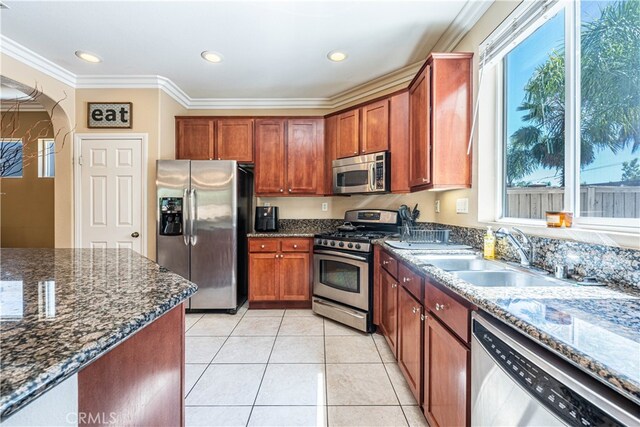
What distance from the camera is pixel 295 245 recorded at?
10.4ft

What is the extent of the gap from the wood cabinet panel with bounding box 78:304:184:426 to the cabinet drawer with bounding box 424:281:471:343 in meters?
1.06

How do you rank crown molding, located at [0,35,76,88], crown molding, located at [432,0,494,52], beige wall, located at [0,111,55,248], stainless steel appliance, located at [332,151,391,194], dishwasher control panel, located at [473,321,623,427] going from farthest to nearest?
1. beige wall, located at [0,111,55,248]
2. stainless steel appliance, located at [332,151,391,194]
3. crown molding, located at [0,35,76,88]
4. crown molding, located at [432,0,494,52]
5. dishwasher control panel, located at [473,321,623,427]

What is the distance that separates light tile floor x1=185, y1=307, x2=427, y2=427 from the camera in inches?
62.5

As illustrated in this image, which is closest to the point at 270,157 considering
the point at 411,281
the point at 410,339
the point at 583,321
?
the point at 411,281

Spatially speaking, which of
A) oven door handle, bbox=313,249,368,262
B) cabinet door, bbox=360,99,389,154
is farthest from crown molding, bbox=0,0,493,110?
oven door handle, bbox=313,249,368,262

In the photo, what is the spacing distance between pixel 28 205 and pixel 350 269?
489 centimetres

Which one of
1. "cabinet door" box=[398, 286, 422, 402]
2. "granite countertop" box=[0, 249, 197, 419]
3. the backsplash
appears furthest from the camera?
"cabinet door" box=[398, 286, 422, 402]

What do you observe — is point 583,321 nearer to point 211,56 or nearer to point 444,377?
point 444,377

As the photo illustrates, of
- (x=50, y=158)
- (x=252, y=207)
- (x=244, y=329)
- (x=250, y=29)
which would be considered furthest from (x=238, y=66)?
(x=50, y=158)

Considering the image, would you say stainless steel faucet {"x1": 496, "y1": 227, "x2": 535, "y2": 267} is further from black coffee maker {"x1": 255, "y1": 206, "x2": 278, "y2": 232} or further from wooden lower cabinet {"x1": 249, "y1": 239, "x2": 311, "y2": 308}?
black coffee maker {"x1": 255, "y1": 206, "x2": 278, "y2": 232}

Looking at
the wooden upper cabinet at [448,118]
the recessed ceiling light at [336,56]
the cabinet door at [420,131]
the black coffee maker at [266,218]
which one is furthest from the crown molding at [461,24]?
the black coffee maker at [266,218]

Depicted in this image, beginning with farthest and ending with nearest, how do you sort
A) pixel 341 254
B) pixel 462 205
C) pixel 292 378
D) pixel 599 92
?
pixel 341 254, pixel 462 205, pixel 292 378, pixel 599 92

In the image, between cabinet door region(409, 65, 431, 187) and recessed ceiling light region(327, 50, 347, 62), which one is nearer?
cabinet door region(409, 65, 431, 187)

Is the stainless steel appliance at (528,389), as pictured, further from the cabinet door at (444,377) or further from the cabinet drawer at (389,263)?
the cabinet drawer at (389,263)
